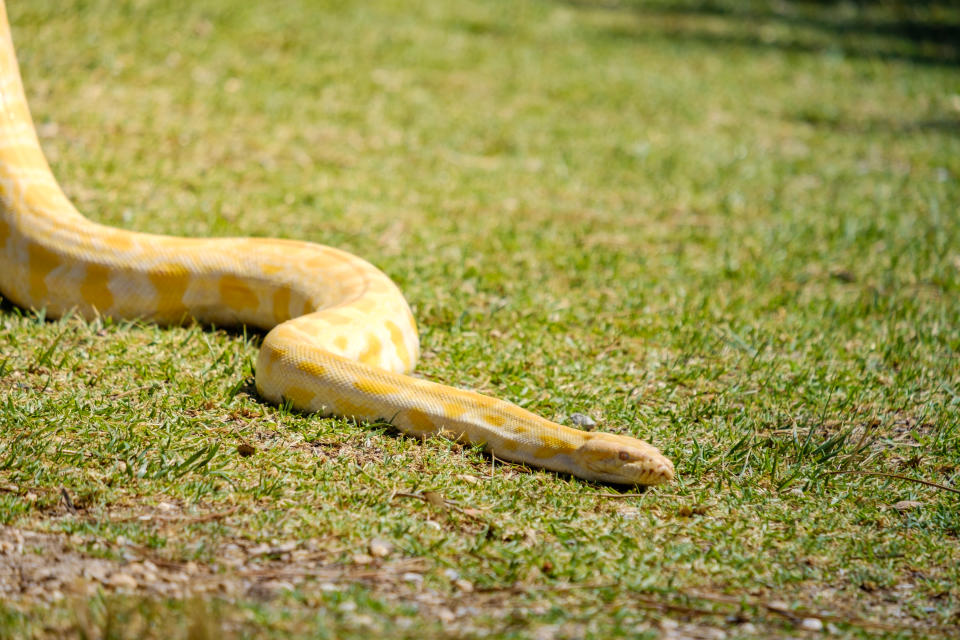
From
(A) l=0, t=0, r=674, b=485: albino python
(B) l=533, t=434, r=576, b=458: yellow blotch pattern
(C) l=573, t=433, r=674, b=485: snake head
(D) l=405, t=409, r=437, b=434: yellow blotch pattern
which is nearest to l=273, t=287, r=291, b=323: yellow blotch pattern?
(A) l=0, t=0, r=674, b=485: albino python

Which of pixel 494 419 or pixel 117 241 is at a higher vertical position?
pixel 117 241

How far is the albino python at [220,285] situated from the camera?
464 cm

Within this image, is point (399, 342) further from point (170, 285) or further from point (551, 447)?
point (170, 285)

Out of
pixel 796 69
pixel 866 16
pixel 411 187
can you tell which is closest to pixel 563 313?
pixel 411 187

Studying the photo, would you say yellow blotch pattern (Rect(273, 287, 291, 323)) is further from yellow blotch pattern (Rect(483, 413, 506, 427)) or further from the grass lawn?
yellow blotch pattern (Rect(483, 413, 506, 427))

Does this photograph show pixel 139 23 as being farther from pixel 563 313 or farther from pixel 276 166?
pixel 563 313

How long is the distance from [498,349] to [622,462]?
5.37 ft

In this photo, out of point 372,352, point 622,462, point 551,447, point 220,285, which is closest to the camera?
point 622,462

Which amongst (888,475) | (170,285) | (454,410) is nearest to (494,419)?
(454,410)

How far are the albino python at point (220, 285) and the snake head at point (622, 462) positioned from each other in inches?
19.3

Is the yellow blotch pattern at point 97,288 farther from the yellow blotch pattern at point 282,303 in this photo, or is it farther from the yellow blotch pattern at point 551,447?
Answer: the yellow blotch pattern at point 551,447

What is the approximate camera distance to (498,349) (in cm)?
579

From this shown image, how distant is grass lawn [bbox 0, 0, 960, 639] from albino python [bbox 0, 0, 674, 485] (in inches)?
5.8

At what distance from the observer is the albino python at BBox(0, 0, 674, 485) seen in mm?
4645
